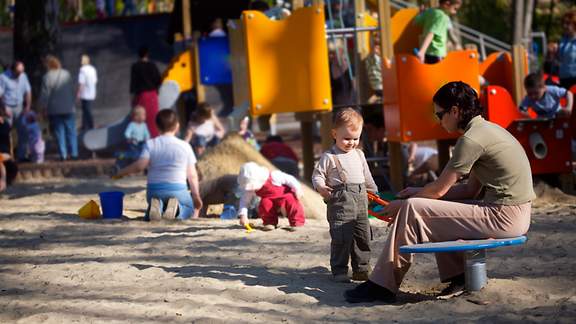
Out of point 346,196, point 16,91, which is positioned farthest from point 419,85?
point 16,91

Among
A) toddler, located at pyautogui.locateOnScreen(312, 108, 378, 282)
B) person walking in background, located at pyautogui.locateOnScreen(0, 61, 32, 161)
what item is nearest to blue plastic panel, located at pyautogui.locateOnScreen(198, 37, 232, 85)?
person walking in background, located at pyautogui.locateOnScreen(0, 61, 32, 161)

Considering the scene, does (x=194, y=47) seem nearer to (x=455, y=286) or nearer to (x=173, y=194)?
(x=173, y=194)

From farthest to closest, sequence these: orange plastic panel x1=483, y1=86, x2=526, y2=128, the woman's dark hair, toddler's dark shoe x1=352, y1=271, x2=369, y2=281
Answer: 1. orange plastic panel x1=483, y1=86, x2=526, y2=128
2. toddler's dark shoe x1=352, y1=271, x2=369, y2=281
3. the woman's dark hair

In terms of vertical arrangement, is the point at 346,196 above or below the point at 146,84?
below

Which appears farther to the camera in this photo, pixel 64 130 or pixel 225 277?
pixel 64 130

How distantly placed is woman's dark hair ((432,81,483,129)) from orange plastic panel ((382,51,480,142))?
3990mm

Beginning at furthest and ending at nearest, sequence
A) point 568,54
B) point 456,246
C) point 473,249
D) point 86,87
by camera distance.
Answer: point 86,87 → point 568,54 → point 473,249 → point 456,246

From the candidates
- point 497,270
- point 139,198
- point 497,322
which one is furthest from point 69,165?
point 497,322

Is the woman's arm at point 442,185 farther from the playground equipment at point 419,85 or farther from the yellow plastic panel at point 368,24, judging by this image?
the yellow plastic panel at point 368,24

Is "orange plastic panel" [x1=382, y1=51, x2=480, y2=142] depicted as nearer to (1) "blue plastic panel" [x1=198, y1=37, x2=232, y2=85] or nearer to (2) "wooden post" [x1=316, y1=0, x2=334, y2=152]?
(2) "wooden post" [x1=316, y1=0, x2=334, y2=152]

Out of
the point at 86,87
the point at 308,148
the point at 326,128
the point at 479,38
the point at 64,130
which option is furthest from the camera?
the point at 479,38

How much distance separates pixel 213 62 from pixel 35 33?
168 inches

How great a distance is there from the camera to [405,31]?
10.7 meters

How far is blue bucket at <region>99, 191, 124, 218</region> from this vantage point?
844 cm
